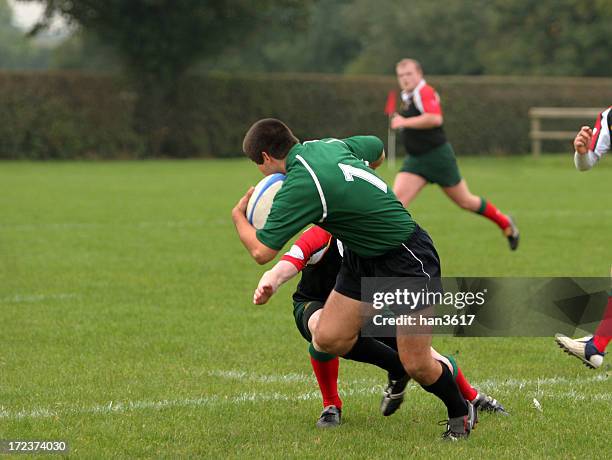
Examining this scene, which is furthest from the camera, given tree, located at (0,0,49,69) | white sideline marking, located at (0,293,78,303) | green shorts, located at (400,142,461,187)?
tree, located at (0,0,49,69)

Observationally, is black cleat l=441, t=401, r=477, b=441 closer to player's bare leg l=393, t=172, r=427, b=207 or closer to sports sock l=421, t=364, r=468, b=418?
sports sock l=421, t=364, r=468, b=418

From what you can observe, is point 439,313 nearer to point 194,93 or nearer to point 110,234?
point 110,234

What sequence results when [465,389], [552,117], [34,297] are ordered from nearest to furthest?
[465,389], [34,297], [552,117]

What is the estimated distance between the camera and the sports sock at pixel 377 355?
225 inches

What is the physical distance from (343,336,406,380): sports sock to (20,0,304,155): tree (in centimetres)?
2885

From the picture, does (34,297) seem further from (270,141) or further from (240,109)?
(240,109)

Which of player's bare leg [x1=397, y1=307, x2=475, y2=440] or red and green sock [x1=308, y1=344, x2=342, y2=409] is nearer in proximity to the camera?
player's bare leg [x1=397, y1=307, x2=475, y2=440]

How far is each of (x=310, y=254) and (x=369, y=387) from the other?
143 centimetres

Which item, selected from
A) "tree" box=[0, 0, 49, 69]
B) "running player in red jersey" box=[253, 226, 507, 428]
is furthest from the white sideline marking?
"tree" box=[0, 0, 49, 69]

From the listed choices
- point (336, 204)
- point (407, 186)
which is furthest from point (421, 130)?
point (336, 204)

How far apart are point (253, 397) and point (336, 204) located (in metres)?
1.68

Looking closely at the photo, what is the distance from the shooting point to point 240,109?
35.2m

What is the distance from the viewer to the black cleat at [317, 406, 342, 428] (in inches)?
227

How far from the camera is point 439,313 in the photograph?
214 inches
